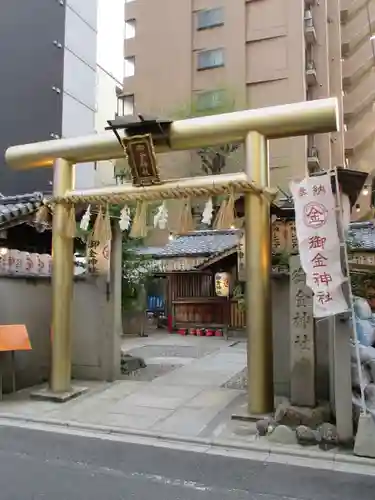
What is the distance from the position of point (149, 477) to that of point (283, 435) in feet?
6.60

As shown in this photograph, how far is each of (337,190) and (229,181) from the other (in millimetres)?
1842

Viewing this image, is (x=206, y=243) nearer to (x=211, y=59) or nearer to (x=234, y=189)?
(x=211, y=59)

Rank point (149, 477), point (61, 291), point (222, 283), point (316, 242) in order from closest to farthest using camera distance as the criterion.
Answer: point (149, 477) < point (316, 242) < point (61, 291) < point (222, 283)

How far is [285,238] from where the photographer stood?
898 cm

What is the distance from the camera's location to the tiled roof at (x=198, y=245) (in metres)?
23.4

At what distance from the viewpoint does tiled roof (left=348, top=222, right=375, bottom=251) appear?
18575 mm

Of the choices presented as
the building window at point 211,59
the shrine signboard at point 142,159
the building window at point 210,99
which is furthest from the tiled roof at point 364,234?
the building window at point 211,59

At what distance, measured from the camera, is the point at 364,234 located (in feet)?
68.3

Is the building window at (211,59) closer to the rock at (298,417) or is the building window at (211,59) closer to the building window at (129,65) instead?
the building window at (129,65)

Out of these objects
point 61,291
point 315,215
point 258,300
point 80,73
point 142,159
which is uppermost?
point 80,73

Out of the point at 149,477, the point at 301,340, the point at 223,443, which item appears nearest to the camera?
the point at 149,477

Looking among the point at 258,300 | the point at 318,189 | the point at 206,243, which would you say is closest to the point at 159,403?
the point at 258,300

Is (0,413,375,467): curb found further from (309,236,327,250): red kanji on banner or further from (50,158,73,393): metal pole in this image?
(309,236,327,250): red kanji on banner

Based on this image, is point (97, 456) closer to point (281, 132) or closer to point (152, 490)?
point (152, 490)
